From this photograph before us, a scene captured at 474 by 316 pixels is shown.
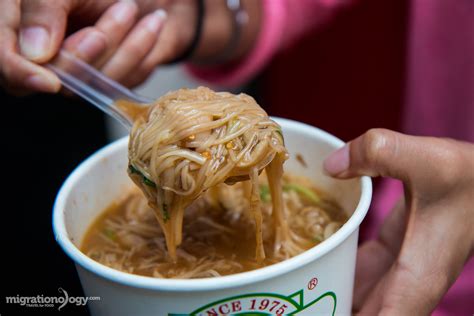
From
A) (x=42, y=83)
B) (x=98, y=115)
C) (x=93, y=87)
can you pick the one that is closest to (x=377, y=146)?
(x=93, y=87)

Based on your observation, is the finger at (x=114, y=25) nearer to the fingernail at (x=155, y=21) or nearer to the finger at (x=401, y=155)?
the fingernail at (x=155, y=21)

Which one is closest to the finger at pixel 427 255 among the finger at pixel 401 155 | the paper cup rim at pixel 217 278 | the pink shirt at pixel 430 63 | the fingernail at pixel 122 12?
the finger at pixel 401 155

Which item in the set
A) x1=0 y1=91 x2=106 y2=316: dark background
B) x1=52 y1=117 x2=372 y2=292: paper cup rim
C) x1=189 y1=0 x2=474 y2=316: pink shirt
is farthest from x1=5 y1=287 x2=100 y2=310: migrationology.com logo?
x1=189 y1=0 x2=474 y2=316: pink shirt

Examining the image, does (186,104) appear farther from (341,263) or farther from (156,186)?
(341,263)

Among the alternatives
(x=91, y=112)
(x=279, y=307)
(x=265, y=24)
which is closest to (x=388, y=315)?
(x=279, y=307)

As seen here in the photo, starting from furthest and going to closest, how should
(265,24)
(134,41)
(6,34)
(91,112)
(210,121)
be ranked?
(91,112) < (265,24) < (134,41) < (6,34) < (210,121)

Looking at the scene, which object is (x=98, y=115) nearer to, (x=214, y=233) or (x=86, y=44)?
(x=86, y=44)
